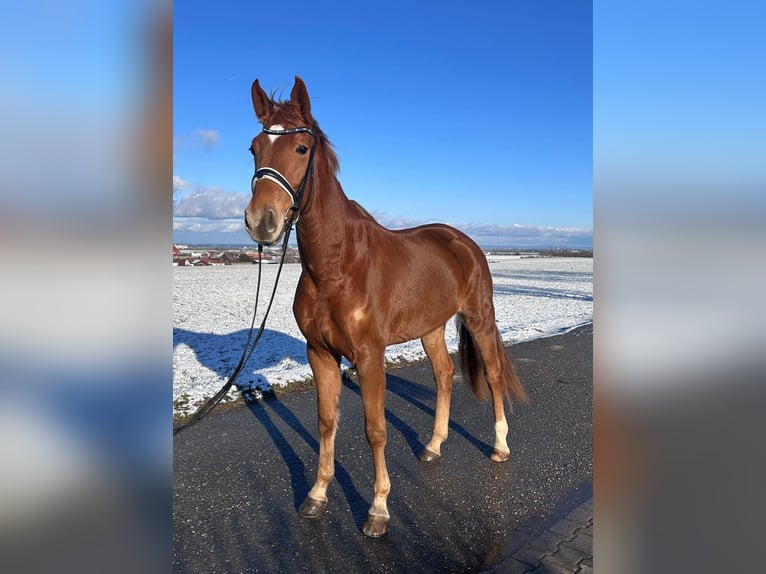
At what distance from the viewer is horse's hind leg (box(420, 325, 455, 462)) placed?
13.4ft

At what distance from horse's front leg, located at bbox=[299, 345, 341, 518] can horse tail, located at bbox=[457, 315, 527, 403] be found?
1648mm

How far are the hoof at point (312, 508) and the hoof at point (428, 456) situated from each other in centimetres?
106

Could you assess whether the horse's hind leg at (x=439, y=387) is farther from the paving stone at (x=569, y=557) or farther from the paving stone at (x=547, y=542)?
the paving stone at (x=569, y=557)

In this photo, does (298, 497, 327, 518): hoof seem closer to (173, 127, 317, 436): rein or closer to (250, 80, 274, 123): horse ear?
(173, 127, 317, 436): rein

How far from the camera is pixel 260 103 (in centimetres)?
260

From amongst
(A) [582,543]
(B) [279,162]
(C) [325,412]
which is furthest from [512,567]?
(B) [279,162]

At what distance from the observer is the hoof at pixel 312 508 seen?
312cm

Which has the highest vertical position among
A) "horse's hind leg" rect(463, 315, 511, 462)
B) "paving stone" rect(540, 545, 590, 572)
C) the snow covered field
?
"horse's hind leg" rect(463, 315, 511, 462)

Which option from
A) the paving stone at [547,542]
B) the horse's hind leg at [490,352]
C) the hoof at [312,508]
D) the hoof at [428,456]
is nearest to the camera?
the paving stone at [547,542]

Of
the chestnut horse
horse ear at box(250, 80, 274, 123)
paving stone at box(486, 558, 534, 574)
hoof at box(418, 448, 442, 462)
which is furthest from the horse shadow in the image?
horse ear at box(250, 80, 274, 123)

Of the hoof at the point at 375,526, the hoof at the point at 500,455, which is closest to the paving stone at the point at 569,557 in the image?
the hoof at the point at 375,526

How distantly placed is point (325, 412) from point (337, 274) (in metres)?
1.03
